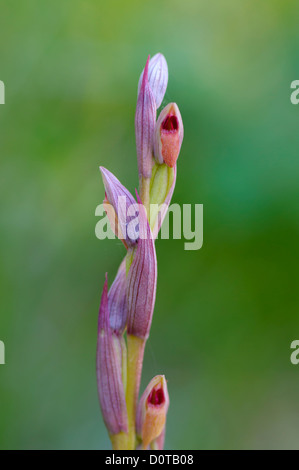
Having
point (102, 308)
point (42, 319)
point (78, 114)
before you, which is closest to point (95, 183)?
point (78, 114)

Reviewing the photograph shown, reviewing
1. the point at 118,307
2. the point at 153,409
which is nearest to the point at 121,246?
the point at 118,307

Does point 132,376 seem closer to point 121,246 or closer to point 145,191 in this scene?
point 145,191

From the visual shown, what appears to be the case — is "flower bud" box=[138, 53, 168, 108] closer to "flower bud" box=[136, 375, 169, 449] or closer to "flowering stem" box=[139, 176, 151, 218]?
"flowering stem" box=[139, 176, 151, 218]

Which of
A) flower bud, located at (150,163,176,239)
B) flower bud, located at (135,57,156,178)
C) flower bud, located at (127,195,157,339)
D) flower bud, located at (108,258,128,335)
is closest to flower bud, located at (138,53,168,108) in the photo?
flower bud, located at (135,57,156,178)

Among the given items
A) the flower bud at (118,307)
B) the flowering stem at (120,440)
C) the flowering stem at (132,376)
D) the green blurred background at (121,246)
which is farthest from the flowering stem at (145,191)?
the green blurred background at (121,246)

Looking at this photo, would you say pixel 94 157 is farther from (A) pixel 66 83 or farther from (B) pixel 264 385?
(B) pixel 264 385

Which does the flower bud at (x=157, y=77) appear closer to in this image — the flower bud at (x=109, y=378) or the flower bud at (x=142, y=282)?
the flower bud at (x=142, y=282)
